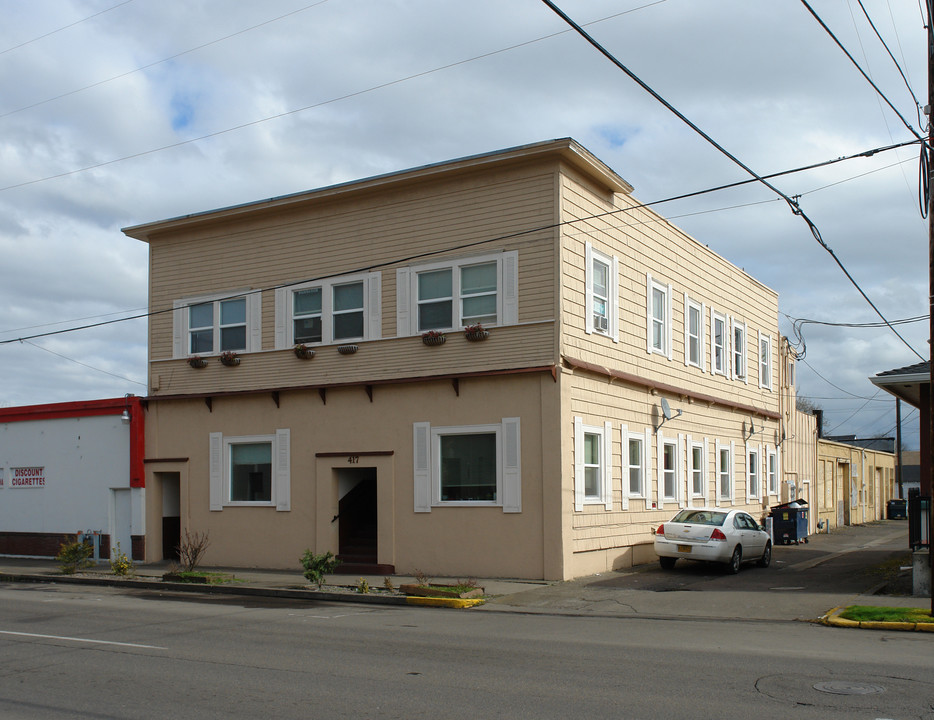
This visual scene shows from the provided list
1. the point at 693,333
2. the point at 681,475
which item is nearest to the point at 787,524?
the point at 681,475

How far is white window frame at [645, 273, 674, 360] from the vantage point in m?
24.8

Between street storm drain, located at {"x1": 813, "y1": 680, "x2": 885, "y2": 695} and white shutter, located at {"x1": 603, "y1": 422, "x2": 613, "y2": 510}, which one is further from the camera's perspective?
white shutter, located at {"x1": 603, "y1": 422, "x2": 613, "y2": 510}

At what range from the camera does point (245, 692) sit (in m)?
8.98

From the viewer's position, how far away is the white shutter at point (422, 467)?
21.3 metres

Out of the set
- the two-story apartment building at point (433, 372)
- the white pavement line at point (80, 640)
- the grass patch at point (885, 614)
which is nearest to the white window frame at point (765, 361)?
the two-story apartment building at point (433, 372)

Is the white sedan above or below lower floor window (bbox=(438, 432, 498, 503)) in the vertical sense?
below

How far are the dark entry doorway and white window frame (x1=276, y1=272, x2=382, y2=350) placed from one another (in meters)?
3.31

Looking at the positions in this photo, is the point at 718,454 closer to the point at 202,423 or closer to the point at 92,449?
the point at 202,423

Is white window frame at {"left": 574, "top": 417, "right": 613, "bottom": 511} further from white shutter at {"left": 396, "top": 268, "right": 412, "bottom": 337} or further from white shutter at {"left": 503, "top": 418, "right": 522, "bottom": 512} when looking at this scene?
white shutter at {"left": 396, "top": 268, "right": 412, "bottom": 337}

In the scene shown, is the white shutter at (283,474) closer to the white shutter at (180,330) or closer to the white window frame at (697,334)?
the white shutter at (180,330)

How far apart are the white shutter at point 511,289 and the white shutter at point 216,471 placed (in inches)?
338

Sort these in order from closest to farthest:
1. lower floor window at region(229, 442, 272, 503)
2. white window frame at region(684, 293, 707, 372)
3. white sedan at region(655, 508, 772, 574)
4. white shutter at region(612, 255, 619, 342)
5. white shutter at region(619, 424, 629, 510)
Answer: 1. white sedan at region(655, 508, 772, 574)
2. white shutter at region(612, 255, 619, 342)
3. white shutter at region(619, 424, 629, 510)
4. lower floor window at region(229, 442, 272, 503)
5. white window frame at region(684, 293, 707, 372)

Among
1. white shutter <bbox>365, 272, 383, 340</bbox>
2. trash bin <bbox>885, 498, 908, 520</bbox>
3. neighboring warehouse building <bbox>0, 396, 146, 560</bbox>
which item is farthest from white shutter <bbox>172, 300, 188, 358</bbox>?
trash bin <bbox>885, 498, 908, 520</bbox>

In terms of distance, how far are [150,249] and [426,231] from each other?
29.3 ft
